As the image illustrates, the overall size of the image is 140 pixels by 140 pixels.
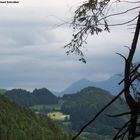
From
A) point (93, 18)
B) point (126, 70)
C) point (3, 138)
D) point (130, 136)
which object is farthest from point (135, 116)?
point (3, 138)

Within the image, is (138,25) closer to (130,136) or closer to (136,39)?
(136,39)

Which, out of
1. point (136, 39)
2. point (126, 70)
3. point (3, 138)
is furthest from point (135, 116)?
point (3, 138)

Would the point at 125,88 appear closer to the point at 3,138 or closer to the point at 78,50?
the point at 78,50

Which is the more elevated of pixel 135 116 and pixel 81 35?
pixel 81 35

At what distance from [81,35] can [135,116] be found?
2.95m

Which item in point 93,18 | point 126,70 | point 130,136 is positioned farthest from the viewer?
point 93,18

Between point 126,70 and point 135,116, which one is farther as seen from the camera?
point 126,70

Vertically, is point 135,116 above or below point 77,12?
below

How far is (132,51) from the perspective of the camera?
29.6 ft

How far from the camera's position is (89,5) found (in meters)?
10.3

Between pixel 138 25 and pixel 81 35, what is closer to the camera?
pixel 138 25

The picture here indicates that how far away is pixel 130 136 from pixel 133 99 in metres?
0.73

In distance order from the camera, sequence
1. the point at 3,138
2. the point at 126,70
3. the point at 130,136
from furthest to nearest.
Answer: the point at 3,138
the point at 126,70
the point at 130,136

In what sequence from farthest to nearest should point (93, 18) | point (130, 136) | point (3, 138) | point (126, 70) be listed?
point (3, 138), point (93, 18), point (126, 70), point (130, 136)
